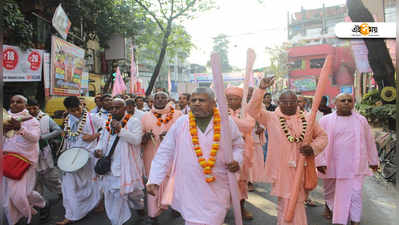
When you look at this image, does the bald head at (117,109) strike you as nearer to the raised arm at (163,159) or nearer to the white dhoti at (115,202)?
the white dhoti at (115,202)

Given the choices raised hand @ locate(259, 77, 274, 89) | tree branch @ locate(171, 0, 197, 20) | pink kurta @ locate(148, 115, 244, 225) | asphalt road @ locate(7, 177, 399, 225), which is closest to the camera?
pink kurta @ locate(148, 115, 244, 225)

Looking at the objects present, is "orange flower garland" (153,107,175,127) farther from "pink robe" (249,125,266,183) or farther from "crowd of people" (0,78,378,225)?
"pink robe" (249,125,266,183)

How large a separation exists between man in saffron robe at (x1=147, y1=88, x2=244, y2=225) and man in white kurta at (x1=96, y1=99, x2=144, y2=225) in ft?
4.37

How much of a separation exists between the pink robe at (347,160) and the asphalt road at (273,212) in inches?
21.8

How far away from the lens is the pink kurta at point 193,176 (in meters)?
3.11

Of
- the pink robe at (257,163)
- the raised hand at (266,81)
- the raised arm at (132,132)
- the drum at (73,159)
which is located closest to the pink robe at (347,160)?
the pink robe at (257,163)

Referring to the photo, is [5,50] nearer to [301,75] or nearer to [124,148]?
[124,148]

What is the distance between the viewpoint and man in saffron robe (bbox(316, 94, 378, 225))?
174 inches

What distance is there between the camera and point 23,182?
4668mm

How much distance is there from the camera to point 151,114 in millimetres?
5477

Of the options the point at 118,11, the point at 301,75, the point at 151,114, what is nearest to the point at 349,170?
the point at 151,114

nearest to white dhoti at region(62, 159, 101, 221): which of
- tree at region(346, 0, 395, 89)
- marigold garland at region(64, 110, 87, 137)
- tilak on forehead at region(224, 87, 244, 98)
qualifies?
marigold garland at region(64, 110, 87, 137)

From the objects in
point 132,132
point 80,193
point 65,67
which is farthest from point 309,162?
point 65,67

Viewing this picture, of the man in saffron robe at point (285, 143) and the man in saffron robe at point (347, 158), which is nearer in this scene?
the man in saffron robe at point (285, 143)
